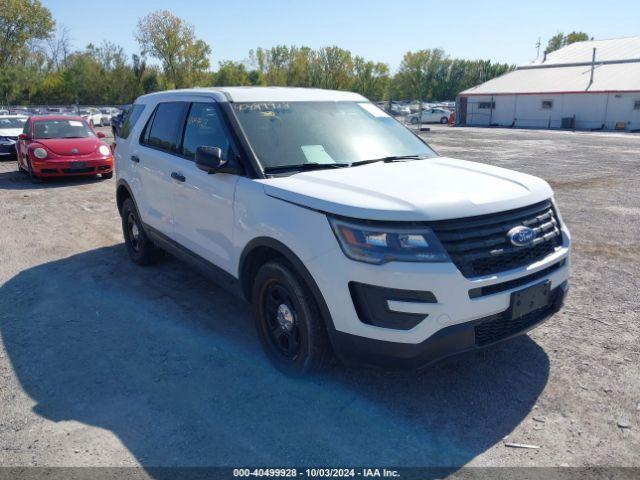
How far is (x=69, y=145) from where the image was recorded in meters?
12.1

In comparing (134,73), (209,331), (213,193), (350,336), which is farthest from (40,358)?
(134,73)

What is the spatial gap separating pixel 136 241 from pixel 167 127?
167 cm

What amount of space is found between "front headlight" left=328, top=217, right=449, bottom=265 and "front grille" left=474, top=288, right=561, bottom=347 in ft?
1.67

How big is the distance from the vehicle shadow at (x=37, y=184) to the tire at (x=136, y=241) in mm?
6799

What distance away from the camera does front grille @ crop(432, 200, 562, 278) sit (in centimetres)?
291

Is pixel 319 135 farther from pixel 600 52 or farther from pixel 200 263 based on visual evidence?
pixel 600 52

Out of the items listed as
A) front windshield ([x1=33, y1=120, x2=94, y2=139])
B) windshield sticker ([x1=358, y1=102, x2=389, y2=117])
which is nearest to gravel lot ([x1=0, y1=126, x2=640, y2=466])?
windshield sticker ([x1=358, y1=102, x2=389, y2=117])

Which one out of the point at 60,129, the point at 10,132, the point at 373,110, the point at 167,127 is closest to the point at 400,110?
the point at 10,132

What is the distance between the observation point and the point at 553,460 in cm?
278

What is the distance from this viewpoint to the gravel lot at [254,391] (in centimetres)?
289

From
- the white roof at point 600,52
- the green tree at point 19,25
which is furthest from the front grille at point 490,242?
the green tree at point 19,25

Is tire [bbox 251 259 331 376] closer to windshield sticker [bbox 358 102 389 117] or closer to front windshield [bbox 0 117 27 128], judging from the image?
windshield sticker [bbox 358 102 389 117]

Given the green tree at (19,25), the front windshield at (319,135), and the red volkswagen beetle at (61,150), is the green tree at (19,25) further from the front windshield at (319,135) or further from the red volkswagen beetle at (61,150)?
the front windshield at (319,135)

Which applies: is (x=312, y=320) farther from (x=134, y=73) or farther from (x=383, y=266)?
(x=134, y=73)
